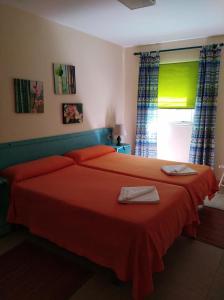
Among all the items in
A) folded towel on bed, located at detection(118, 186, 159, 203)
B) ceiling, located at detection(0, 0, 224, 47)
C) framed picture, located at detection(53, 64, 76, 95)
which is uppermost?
ceiling, located at detection(0, 0, 224, 47)

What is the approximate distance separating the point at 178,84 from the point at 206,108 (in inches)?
27.1

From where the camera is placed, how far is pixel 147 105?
4.48m

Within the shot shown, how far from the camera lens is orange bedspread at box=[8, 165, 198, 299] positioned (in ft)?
5.26

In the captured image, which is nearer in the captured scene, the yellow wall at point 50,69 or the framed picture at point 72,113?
the yellow wall at point 50,69

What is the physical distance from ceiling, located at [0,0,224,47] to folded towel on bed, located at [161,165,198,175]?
1825 mm

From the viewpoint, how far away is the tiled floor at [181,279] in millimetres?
1752

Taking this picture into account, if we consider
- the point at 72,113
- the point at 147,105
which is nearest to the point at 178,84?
the point at 147,105

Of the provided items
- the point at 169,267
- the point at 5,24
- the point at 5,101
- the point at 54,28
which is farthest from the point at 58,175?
the point at 54,28

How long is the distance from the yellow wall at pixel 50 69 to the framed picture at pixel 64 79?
74mm

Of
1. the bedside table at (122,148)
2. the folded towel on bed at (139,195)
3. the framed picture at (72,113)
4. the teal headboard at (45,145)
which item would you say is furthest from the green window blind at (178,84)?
the folded towel on bed at (139,195)

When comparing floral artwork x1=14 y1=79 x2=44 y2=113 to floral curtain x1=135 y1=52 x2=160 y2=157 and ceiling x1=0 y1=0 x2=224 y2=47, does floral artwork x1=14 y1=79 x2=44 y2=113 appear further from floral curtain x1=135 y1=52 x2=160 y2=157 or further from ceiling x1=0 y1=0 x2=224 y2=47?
floral curtain x1=135 y1=52 x2=160 y2=157

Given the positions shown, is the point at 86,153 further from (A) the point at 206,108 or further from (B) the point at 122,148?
(A) the point at 206,108

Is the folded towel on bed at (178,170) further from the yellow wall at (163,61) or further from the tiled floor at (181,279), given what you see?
the yellow wall at (163,61)

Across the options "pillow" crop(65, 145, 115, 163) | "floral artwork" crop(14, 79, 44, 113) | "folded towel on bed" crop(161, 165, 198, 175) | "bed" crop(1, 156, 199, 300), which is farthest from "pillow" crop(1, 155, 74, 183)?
"folded towel on bed" crop(161, 165, 198, 175)
